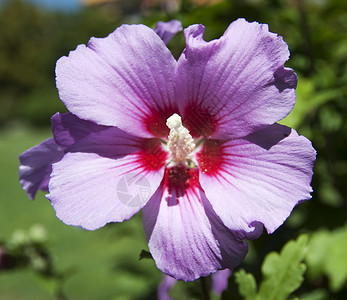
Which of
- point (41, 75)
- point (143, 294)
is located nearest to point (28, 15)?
point (41, 75)

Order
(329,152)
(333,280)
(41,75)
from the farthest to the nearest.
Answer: (41,75), (329,152), (333,280)

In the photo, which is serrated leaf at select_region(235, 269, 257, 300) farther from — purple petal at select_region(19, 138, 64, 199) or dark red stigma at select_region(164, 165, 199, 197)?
purple petal at select_region(19, 138, 64, 199)

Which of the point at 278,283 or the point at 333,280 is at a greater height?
the point at 278,283

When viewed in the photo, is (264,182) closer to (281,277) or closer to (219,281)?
(281,277)

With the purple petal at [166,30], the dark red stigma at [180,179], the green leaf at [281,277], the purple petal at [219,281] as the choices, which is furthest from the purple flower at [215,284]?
the purple petal at [166,30]

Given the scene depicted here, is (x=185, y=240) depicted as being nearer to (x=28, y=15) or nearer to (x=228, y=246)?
(x=228, y=246)

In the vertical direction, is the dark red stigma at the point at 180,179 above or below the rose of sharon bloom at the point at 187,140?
below

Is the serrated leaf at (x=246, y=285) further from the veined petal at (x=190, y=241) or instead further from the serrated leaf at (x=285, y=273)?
the veined petal at (x=190, y=241)
